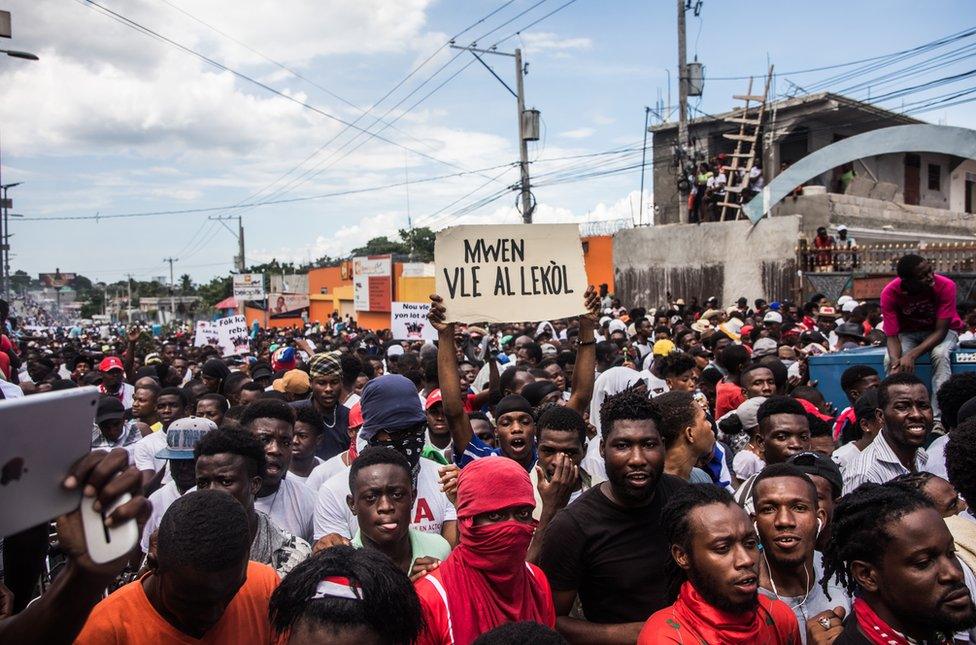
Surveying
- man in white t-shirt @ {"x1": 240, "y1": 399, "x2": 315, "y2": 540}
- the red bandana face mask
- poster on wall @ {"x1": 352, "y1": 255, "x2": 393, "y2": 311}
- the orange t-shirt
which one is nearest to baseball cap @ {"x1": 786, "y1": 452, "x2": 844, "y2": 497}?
the red bandana face mask

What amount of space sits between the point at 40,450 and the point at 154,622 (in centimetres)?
123

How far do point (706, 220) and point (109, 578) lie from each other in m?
22.5

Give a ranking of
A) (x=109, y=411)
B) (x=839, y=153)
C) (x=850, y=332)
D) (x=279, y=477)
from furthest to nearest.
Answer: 1. (x=839, y=153)
2. (x=850, y=332)
3. (x=109, y=411)
4. (x=279, y=477)

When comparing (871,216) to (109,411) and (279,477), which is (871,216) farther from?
(279,477)

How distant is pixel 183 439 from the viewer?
15.2ft

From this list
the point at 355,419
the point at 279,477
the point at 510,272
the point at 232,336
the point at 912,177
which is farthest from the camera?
the point at 912,177

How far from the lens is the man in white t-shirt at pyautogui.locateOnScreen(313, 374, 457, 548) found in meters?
3.98

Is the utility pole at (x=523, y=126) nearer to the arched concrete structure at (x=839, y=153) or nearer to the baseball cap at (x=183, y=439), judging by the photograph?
the arched concrete structure at (x=839, y=153)

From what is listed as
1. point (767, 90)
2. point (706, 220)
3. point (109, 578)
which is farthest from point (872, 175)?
point (109, 578)

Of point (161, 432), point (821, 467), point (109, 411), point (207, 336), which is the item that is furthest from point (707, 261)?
point (821, 467)

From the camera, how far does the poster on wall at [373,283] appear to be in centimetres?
3681

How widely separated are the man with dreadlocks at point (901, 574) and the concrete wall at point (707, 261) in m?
16.7

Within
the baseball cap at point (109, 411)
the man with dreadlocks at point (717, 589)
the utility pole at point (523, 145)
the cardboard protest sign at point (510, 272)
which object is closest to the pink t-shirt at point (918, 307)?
the cardboard protest sign at point (510, 272)

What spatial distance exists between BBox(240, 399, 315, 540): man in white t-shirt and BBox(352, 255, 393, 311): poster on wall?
104 ft
